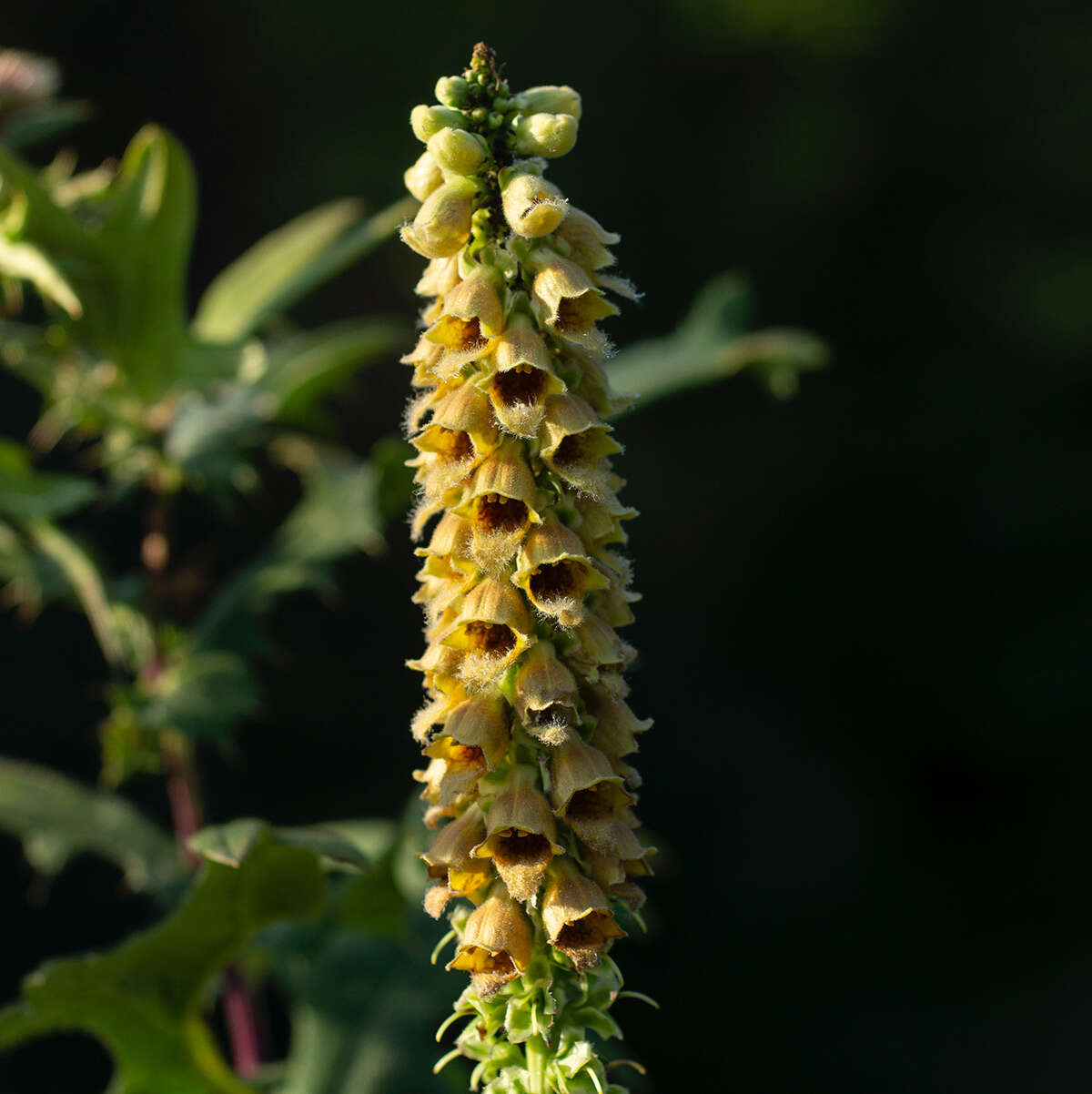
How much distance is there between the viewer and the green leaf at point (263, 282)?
6.43 ft

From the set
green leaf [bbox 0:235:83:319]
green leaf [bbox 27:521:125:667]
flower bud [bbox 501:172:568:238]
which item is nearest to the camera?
flower bud [bbox 501:172:568:238]

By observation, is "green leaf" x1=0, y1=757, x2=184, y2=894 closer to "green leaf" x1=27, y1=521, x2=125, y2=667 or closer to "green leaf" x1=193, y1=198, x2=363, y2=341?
"green leaf" x1=27, y1=521, x2=125, y2=667

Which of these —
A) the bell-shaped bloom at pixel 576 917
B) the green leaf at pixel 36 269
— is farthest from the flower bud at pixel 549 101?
the green leaf at pixel 36 269

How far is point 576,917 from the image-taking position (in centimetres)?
97

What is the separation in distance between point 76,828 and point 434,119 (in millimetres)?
1297

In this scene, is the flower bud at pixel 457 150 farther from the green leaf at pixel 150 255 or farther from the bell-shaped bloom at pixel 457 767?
the green leaf at pixel 150 255

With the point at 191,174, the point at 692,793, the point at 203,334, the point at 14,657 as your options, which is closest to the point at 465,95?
the point at 191,174

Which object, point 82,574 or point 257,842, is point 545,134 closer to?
point 257,842

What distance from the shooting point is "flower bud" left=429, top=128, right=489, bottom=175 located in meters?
0.97

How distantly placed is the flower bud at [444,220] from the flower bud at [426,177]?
15mm

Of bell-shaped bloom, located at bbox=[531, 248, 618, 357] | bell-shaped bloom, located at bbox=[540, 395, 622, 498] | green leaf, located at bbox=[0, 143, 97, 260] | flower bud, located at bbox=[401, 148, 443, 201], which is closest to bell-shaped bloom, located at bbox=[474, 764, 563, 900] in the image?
bell-shaped bloom, located at bbox=[540, 395, 622, 498]

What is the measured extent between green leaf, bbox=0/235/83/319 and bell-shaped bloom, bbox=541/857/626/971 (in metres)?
0.97

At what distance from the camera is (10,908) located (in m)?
4.02

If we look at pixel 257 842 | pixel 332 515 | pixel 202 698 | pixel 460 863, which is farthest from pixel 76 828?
pixel 460 863
